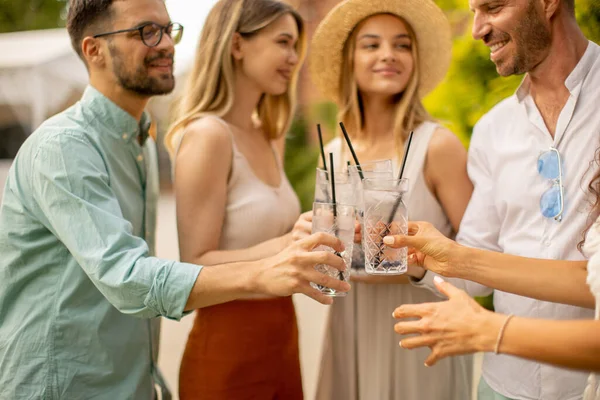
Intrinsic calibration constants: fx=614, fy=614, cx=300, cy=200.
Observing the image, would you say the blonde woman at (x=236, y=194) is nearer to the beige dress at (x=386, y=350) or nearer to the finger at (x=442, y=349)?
the beige dress at (x=386, y=350)

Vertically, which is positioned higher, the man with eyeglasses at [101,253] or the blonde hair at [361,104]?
the blonde hair at [361,104]

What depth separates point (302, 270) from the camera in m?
1.92

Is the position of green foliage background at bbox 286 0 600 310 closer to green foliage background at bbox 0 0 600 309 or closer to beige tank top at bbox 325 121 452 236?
green foliage background at bbox 0 0 600 309

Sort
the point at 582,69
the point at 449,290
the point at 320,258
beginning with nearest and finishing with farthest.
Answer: the point at 449,290 → the point at 320,258 → the point at 582,69

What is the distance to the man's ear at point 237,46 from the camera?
287 cm

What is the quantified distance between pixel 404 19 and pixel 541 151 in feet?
3.27

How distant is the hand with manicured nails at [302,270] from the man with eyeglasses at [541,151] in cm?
55

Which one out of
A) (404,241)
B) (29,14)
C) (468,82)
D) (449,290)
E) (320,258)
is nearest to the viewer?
(449,290)

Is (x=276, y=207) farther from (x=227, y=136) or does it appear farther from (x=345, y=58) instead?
(x=345, y=58)

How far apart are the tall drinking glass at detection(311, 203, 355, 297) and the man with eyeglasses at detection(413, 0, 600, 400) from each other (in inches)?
19.3

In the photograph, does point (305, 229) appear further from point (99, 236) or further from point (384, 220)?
point (99, 236)

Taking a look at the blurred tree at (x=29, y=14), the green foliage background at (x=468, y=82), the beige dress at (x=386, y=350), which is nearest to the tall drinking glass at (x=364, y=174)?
the beige dress at (x=386, y=350)

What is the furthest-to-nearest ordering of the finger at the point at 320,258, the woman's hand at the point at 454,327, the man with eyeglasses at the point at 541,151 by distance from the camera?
the man with eyeglasses at the point at 541,151
the finger at the point at 320,258
the woman's hand at the point at 454,327

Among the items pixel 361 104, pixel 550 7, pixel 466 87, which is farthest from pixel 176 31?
pixel 466 87
